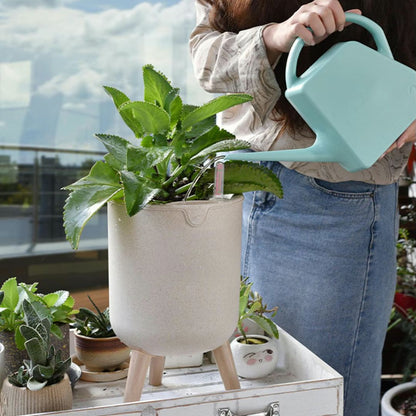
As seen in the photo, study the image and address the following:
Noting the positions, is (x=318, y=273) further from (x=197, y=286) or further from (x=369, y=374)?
(x=197, y=286)

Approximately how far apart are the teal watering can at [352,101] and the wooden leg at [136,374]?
26 centimetres

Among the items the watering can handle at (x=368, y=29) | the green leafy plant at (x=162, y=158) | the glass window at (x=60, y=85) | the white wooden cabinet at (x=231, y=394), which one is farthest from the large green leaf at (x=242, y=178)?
the glass window at (x=60, y=85)

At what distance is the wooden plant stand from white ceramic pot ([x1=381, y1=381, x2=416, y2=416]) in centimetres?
81

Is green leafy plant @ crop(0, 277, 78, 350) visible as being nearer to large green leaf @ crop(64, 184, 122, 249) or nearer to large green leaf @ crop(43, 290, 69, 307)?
large green leaf @ crop(43, 290, 69, 307)

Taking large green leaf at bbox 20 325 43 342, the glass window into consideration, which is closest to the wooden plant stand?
large green leaf at bbox 20 325 43 342

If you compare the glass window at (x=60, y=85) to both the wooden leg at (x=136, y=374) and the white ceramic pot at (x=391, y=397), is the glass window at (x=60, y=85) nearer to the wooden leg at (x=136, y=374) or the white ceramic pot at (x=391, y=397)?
the white ceramic pot at (x=391, y=397)

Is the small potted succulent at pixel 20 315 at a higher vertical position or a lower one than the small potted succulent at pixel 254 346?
higher

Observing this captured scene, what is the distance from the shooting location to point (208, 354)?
2.63ft

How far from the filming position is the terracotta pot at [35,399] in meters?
0.59

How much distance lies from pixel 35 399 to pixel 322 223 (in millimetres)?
484

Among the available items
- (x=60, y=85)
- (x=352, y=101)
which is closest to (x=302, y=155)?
(x=352, y=101)

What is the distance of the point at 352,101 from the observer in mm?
535

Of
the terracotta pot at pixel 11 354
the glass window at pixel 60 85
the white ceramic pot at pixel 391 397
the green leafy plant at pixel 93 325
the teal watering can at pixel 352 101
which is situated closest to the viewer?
the teal watering can at pixel 352 101

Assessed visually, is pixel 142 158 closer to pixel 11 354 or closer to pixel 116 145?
pixel 116 145
